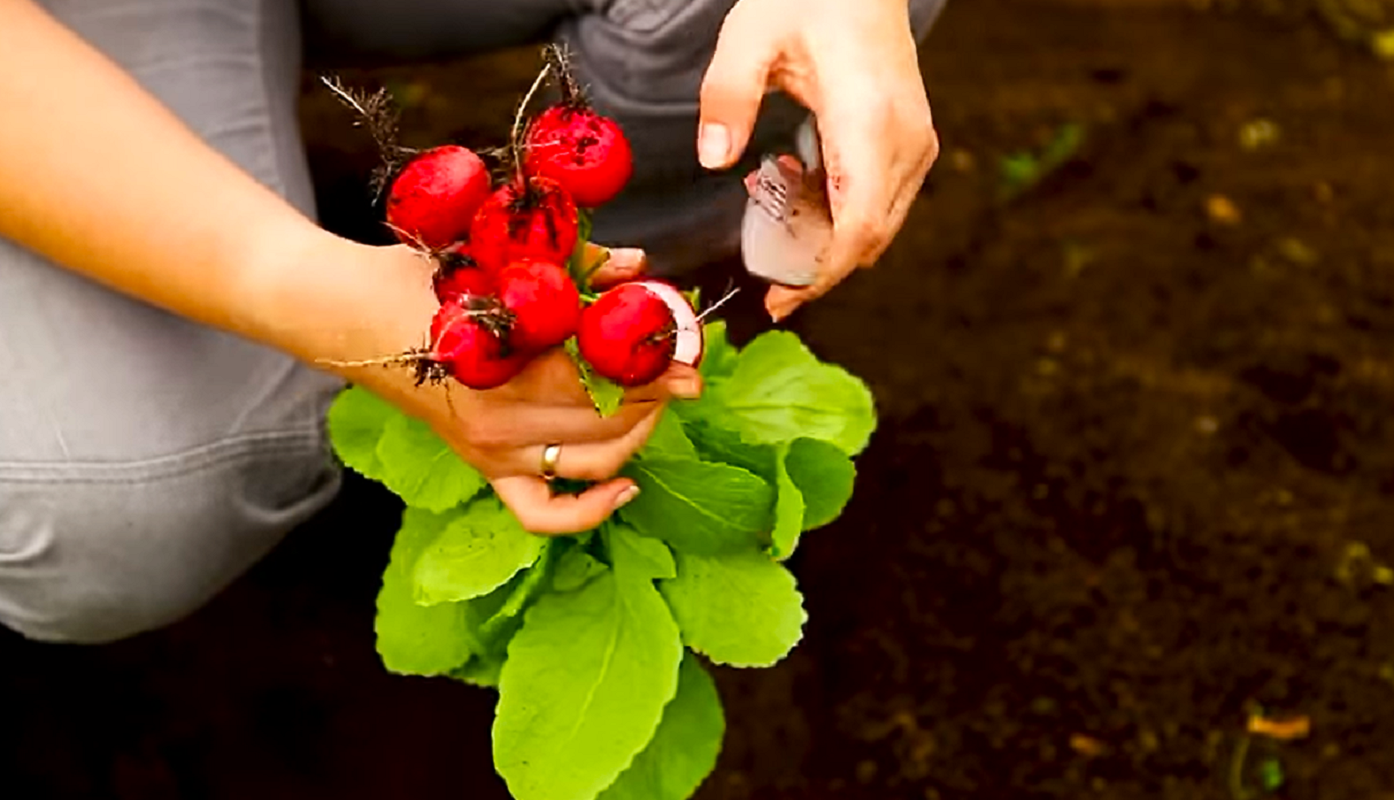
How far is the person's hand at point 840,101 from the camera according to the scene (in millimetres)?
639

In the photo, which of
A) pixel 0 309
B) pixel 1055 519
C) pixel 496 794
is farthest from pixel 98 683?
pixel 1055 519

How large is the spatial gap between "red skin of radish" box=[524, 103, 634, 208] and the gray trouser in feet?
0.68

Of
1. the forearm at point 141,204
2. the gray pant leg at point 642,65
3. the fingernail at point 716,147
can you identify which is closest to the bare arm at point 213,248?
the forearm at point 141,204

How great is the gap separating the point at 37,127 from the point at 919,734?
64cm

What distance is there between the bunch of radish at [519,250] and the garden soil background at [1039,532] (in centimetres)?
24

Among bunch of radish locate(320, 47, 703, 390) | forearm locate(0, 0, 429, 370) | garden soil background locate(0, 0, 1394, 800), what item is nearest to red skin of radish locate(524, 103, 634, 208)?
bunch of radish locate(320, 47, 703, 390)

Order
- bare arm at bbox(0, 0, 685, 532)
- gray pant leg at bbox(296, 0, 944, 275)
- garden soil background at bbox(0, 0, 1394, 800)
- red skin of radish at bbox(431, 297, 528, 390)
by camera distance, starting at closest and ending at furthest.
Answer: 1. red skin of radish at bbox(431, 297, 528, 390)
2. bare arm at bbox(0, 0, 685, 532)
3. gray pant leg at bbox(296, 0, 944, 275)
4. garden soil background at bbox(0, 0, 1394, 800)

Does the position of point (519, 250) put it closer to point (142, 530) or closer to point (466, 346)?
point (466, 346)

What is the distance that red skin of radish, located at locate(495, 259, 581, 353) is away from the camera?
1.83ft

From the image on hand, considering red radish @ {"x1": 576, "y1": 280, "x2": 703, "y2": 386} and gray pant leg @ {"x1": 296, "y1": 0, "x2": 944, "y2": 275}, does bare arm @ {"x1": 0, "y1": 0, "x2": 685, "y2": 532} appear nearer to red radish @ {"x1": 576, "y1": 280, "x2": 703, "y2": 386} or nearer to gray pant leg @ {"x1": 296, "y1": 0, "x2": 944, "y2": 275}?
red radish @ {"x1": 576, "y1": 280, "x2": 703, "y2": 386}

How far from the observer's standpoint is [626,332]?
0.57m

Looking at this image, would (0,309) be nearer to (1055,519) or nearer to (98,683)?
(98,683)

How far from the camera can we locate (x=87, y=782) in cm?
99

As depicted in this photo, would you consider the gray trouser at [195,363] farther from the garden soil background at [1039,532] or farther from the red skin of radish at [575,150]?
the red skin of radish at [575,150]
